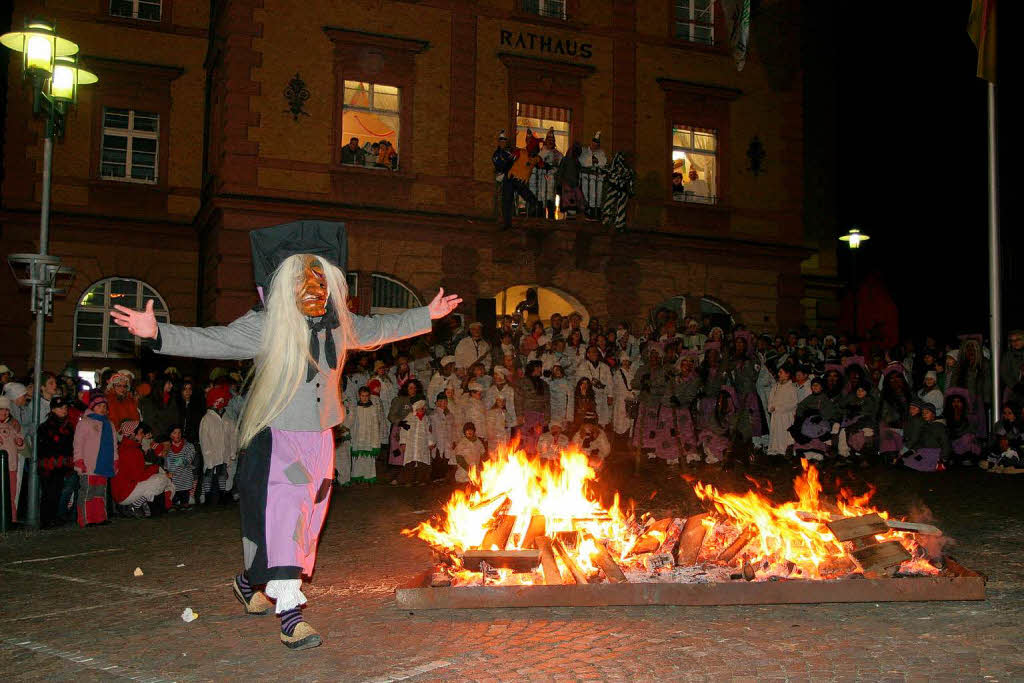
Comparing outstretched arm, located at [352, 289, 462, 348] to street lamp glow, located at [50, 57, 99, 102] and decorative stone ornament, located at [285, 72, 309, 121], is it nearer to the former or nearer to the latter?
street lamp glow, located at [50, 57, 99, 102]

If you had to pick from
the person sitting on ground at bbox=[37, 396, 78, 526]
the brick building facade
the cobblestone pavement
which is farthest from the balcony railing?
the cobblestone pavement

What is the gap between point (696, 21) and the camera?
2345 centimetres

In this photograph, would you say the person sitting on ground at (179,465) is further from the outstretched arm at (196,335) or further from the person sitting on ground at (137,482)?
the outstretched arm at (196,335)

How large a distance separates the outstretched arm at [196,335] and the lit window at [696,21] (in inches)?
784

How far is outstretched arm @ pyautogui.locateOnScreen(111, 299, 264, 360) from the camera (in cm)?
531

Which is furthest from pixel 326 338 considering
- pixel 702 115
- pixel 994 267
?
pixel 702 115

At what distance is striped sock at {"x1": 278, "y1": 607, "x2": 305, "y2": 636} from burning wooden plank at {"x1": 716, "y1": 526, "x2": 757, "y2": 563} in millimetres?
2874

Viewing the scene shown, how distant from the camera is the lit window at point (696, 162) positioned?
912 inches

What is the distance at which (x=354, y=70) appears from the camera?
2056 cm

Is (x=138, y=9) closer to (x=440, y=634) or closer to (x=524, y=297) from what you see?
(x=524, y=297)

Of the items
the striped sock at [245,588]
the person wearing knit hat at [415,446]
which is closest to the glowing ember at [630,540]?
the striped sock at [245,588]

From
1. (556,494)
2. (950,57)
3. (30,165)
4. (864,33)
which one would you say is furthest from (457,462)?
(864,33)

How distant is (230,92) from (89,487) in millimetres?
10829

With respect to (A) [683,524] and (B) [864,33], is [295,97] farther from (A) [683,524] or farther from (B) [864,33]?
(B) [864,33]
